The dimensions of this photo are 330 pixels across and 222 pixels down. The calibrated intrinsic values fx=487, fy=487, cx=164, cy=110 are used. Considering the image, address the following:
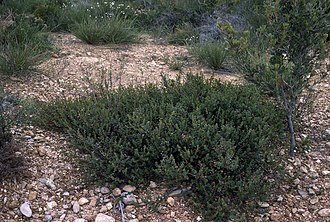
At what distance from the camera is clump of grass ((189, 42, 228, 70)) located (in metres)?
5.59

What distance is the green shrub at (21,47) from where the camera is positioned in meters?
4.86

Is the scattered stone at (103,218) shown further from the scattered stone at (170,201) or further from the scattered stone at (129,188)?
the scattered stone at (170,201)

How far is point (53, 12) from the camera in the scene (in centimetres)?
745

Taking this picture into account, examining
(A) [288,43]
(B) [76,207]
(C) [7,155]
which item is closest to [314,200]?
(A) [288,43]

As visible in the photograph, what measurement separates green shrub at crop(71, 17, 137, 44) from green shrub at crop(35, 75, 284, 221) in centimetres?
259

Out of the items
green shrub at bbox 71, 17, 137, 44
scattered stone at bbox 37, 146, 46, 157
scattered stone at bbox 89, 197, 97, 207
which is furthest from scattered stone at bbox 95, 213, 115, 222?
green shrub at bbox 71, 17, 137, 44

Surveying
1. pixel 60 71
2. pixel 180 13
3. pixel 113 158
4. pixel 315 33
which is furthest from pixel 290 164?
pixel 180 13

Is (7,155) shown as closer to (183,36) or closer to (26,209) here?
(26,209)

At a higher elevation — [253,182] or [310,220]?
[253,182]

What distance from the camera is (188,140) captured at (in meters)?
3.33

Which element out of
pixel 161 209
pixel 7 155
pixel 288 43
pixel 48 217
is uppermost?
pixel 288 43

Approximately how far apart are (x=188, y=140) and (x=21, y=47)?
2.91 m

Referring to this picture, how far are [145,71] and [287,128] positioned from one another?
2002 mm

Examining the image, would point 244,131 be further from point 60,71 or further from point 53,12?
point 53,12
